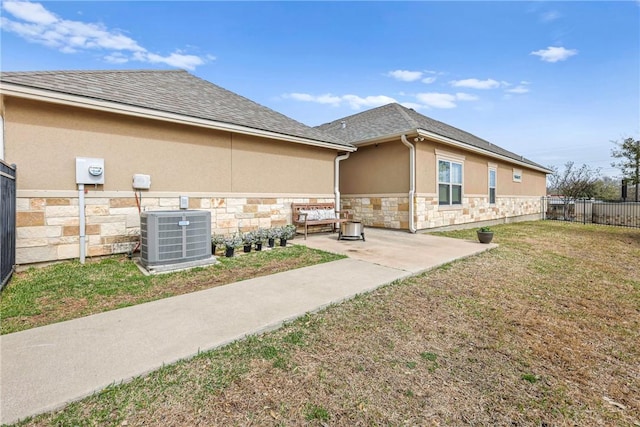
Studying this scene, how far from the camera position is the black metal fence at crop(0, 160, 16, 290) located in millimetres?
3596

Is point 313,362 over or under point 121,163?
under

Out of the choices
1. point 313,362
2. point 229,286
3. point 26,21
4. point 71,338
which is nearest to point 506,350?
point 313,362

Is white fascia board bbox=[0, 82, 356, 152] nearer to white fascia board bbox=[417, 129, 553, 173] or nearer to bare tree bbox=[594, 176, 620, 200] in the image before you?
white fascia board bbox=[417, 129, 553, 173]

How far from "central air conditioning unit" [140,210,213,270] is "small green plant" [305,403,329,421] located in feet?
12.6

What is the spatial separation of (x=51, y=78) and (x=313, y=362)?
676 cm

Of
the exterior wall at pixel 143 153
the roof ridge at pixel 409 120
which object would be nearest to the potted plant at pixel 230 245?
the exterior wall at pixel 143 153

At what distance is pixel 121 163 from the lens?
18.2 ft

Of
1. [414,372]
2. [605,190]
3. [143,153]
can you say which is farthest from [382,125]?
[605,190]

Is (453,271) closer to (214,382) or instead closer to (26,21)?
(214,382)

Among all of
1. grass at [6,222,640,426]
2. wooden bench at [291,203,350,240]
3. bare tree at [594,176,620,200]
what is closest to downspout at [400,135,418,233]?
wooden bench at [291,203,350,240]

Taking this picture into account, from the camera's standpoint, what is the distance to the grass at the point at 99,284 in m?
3.01

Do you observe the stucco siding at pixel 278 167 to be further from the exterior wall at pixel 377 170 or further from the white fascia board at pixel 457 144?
the white fascia board at pixel 457 144

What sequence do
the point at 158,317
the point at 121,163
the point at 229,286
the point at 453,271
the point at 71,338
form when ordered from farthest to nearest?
1. the point at 121,163
2. the point at 453,271
3. the point at 229,286
4. the point at 158,317
5. the point at 71,338

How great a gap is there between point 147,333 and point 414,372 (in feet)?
7.67
